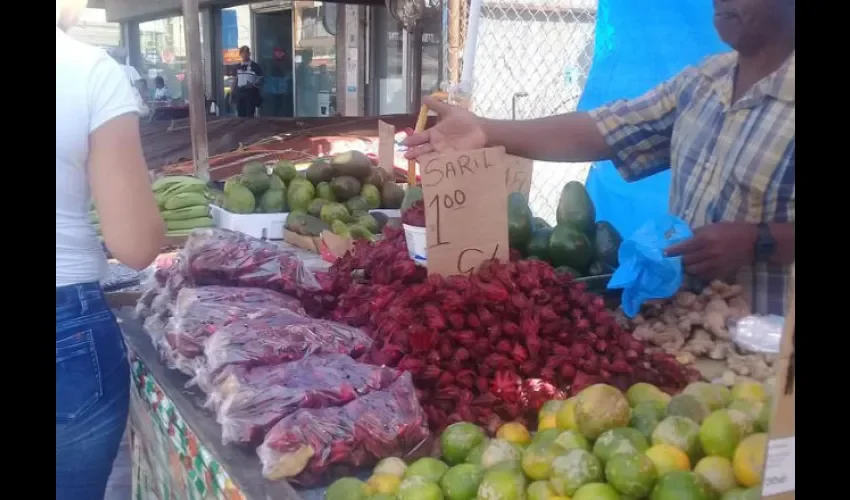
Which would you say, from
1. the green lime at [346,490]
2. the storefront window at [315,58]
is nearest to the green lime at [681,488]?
the green lime at [346,490]

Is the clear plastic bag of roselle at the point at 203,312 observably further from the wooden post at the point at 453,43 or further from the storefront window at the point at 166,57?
the storefront window at the point at 166,57

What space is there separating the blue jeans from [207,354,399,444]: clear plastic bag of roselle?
287 mm

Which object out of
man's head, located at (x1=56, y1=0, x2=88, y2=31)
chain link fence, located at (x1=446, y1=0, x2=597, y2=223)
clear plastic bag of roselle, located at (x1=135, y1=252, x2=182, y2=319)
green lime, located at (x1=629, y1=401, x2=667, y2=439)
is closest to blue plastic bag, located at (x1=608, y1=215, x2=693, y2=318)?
green lime, located at (x1=629, y1=401, x2=667, y2=439)

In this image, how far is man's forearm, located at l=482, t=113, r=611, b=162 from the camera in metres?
2.50

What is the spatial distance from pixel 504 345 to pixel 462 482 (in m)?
0.46

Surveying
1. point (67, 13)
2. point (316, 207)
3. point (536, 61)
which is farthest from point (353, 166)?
point (67, 13)

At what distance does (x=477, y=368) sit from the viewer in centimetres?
175

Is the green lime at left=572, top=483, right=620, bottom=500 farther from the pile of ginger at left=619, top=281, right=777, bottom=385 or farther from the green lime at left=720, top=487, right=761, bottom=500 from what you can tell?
the pile of ginger at left=619, top=281, right=777, bottom=385

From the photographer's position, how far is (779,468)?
889 millimetres

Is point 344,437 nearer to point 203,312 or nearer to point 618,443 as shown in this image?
point 618,443

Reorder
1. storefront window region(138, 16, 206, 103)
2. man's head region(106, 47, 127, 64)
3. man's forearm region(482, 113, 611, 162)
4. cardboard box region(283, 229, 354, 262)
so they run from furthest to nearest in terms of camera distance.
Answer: storefront window region(138, 16, 206, 103), cardboard box region(283, 229, 354, 262), man's forearm region(482, 113, 611, 162), man's head region(106, 47, 127, 64)

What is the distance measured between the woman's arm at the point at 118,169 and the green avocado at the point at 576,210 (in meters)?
1.28

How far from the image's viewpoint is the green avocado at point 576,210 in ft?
7.82

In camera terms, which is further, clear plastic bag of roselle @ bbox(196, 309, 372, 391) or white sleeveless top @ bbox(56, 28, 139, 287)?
clear plastic bag of roselle @ bbox(196, 309, 372, 391)
